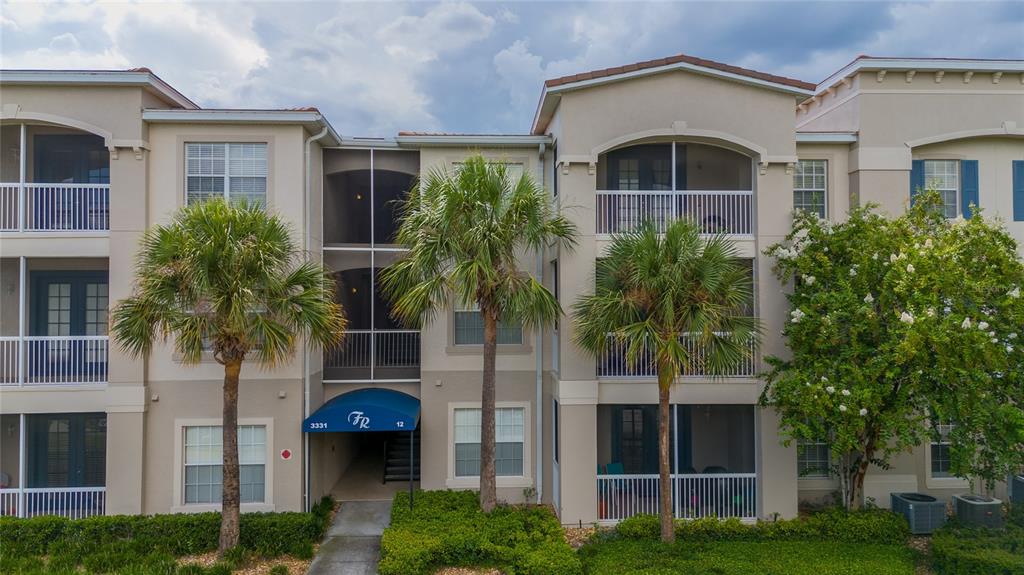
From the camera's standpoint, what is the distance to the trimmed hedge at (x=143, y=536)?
420 inches

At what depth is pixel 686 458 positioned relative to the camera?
14664 millimetres

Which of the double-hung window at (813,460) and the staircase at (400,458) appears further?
the staircase at (400,458)

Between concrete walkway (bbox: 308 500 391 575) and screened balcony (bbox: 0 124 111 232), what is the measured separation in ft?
28.2

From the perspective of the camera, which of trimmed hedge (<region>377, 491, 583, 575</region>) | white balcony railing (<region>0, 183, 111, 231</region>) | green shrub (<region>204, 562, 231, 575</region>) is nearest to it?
trimmed hedge (<region>377, 491, 583, 575</region>)

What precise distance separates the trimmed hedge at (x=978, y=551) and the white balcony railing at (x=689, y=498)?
3.35 metres

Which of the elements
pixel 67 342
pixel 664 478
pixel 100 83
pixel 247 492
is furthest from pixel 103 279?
pixel 664 478

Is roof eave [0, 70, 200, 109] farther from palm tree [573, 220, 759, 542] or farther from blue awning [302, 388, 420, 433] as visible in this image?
palm tree [573, 220, 759, 542]

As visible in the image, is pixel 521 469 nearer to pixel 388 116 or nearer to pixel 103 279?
pixel 103 279

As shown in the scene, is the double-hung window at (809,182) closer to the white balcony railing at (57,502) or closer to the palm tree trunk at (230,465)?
the palm tree trunk at (230,465)

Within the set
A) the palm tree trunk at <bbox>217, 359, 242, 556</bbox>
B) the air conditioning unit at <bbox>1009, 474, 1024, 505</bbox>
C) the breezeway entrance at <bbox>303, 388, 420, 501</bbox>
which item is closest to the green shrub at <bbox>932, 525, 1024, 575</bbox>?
the air conditioning unit at <bbox>1009, 474, 1024, 505</bbox>

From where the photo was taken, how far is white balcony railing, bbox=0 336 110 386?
480 inches

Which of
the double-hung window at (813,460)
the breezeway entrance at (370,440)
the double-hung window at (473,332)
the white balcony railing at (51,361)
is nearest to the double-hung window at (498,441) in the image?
the breezeway entrance at (370,440)

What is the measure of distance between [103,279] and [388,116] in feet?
63.1

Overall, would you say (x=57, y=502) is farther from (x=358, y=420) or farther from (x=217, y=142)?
(x=217, y=142)
